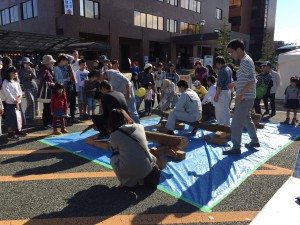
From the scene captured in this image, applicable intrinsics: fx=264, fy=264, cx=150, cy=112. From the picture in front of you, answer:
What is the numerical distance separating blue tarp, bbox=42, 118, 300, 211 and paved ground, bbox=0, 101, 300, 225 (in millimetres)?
151

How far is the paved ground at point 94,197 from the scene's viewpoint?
3027 mm

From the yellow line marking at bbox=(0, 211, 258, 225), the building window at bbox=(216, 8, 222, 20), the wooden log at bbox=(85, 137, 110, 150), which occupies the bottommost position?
the yellow line marking at bbox=(0, 211, 258, 225)

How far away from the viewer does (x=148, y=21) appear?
31.3 metres

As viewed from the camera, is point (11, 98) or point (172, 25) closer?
point (11, 98)

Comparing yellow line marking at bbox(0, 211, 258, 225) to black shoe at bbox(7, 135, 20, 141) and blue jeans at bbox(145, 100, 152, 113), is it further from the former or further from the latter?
blue jeans at bbox(145, 100, 152, 113)

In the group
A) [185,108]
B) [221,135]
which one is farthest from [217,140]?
[185,108]

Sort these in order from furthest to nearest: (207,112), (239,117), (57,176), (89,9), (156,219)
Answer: (89,9), (207,112), (239,117), (57,176), (156,219)

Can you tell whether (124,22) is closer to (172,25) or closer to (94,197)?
(172,25)

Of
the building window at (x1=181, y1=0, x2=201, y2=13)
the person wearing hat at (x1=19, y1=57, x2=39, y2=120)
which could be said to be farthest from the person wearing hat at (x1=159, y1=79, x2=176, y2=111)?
the building window at (x1=181, y1=0, x2=201, y2=13)

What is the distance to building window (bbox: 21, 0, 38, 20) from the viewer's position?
85.0 feet

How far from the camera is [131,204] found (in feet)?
10.9

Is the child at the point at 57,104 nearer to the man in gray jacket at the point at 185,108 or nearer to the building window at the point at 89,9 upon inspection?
the man in gray jacket at the point at 185,108

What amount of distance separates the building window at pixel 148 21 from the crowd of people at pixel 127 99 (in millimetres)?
21838

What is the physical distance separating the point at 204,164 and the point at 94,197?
6.62ft
